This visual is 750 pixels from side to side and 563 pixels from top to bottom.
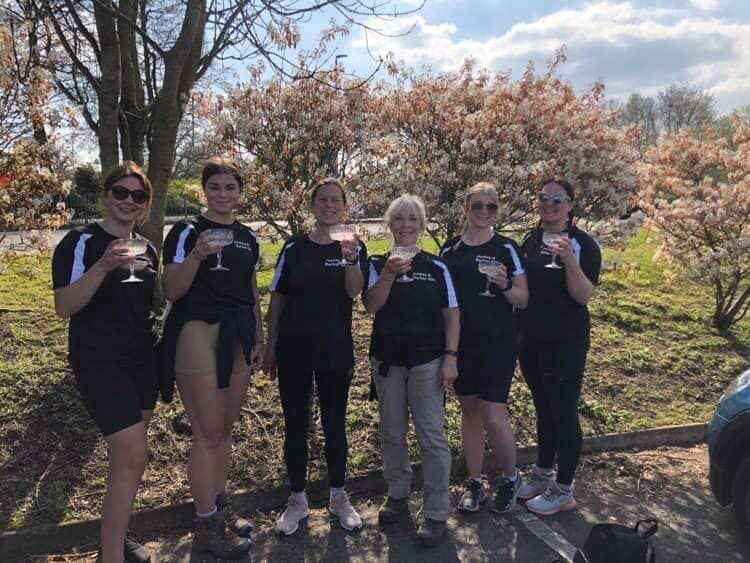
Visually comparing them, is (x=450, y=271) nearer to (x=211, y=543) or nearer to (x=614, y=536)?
(x=614, y=536)

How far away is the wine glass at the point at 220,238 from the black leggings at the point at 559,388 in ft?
7.20

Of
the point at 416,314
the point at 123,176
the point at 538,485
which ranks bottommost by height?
the point at 538,485

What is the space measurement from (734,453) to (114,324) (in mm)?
3917

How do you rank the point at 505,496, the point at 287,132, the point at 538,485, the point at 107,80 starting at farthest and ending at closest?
the point at 287,132, the point at 107,80, the point at 538,485, the point at 505,496

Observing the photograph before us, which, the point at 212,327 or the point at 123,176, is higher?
the point at 123,176

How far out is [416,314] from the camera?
11.2 ft

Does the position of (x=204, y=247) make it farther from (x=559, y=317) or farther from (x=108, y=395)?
(x=559, y=317)

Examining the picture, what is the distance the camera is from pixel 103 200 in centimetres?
294

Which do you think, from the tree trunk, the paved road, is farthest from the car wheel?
the tree trunk

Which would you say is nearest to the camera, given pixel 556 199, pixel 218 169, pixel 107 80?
pixel 218 169

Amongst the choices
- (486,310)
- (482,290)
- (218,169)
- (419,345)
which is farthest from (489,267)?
(218,169)

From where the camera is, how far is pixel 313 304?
3.37 meters

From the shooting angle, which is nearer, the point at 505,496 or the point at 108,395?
the point at 108,395

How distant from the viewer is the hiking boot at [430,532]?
3.42 meters
